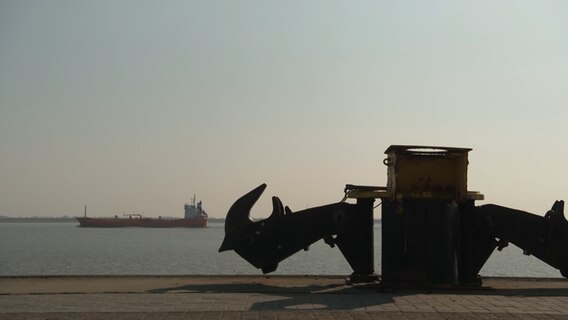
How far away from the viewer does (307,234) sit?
13781mm

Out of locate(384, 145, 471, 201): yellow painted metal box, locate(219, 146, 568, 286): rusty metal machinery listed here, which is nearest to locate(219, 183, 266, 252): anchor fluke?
locate(219, 146, 568, 286): rusty metal machinery

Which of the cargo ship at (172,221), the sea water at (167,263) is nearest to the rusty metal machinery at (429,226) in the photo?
the sea water at (167,263)

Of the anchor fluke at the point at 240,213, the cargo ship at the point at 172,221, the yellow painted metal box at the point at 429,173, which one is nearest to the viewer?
the yellow painted metal box at the point at 429,173

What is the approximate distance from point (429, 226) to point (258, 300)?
3808mm

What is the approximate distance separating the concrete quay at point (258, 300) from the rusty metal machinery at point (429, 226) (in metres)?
0.59

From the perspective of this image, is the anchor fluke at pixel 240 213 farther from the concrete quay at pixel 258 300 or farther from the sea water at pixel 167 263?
the sea water at pixel 167 263

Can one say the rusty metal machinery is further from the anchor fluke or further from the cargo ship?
the cargo ship

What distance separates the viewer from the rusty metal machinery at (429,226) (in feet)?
42.5

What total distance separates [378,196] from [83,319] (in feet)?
20.3

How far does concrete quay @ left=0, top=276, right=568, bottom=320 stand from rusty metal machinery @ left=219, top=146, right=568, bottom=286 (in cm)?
59

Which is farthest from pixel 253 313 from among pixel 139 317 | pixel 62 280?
pixel 62 280

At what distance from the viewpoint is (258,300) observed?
34.6ft

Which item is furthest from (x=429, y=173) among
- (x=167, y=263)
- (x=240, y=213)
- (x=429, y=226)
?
(x=167, y=263)

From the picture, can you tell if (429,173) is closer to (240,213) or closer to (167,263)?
(240,213)
